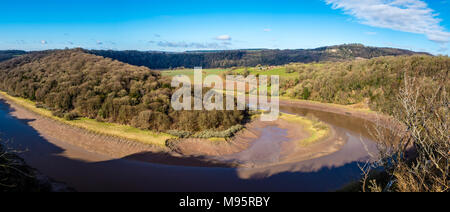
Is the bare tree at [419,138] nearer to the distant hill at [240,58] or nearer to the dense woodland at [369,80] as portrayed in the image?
the dense woodland at [369,80]

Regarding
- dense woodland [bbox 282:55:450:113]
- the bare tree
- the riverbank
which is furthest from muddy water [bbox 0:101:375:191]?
dense woodland [bbox 282:55:450:113]

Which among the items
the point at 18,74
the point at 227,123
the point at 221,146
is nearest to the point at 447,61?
the point at 227,123

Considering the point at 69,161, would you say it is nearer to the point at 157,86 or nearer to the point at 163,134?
the point at 163,134

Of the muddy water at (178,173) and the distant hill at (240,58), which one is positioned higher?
the distant hill at (240,58)

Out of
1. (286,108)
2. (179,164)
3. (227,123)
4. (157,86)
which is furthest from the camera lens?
(286,108)

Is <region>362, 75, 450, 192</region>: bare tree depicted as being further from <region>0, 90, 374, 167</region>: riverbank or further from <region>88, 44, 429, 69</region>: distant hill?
<region>88, 44, 429, 69</region>: distant hill

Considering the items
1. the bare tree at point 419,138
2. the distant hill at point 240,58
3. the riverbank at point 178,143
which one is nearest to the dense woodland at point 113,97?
the riverbank at point 178,143
